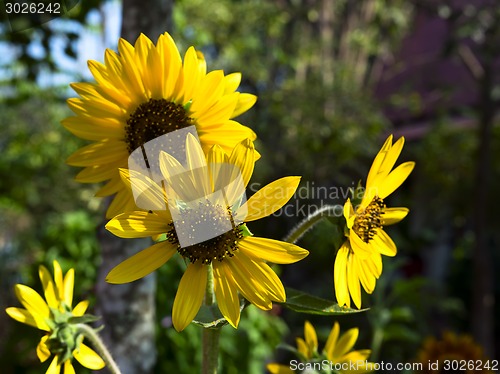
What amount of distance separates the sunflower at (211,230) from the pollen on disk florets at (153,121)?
6.3 inches

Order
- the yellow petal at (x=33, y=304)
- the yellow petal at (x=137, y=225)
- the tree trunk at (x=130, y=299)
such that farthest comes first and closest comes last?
the tree trunk at (x=130, y=299) → the yellow petal at (x=33, y=304) → the yellow petal at (x=137, y=225)

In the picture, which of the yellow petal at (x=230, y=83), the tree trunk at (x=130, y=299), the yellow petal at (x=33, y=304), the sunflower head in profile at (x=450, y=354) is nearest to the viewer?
the yellow petal at (x=33, y=304)

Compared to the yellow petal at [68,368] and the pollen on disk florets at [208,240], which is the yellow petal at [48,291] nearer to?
the yellow petal at [68,368]

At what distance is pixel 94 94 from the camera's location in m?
0.74

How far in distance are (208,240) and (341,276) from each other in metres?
0.15

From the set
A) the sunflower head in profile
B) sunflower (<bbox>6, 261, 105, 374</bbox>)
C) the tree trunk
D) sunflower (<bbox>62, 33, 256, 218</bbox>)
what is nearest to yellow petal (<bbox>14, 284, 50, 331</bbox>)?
sunflower (<bbox>6, 261, 105, 374</bbox>)

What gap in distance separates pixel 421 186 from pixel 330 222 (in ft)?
19.9

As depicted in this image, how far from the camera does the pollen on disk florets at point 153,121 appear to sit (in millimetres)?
739

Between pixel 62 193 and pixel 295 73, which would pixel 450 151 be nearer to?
pixel 295 73

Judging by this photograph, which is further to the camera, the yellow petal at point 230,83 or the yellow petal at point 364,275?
the yellow petal at point 230,83

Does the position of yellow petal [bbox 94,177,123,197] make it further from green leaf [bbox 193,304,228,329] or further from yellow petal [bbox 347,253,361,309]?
yellow petal [bbox 347,253,361,309]

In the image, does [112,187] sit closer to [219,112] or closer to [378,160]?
[219,112]

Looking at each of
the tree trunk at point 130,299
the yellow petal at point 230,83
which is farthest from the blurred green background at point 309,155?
the yellow petal at point 230,83

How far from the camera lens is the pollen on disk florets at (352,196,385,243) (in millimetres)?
670
